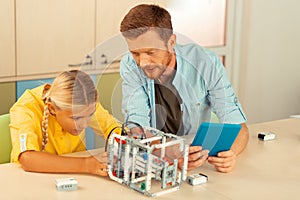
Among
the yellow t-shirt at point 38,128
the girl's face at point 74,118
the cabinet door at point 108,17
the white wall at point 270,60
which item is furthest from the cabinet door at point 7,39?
the white wall at point 270,60

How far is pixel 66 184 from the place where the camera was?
1721 mm

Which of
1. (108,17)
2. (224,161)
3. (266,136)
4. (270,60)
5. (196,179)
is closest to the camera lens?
(196,179)

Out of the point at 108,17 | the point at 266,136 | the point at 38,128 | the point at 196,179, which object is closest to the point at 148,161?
the point at 196,179

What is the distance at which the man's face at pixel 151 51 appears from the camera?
64.6 inches

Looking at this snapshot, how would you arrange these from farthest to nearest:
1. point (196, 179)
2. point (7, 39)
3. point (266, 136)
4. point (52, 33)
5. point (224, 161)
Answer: point (52, 33)
point (7, 39)
point (266, 136)
point (224, 161)
point (196, 179)

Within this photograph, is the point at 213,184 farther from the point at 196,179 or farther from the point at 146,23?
the point at 146,23

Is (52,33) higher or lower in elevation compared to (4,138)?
higher

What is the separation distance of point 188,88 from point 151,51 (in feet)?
1.07

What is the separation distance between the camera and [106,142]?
1.85m

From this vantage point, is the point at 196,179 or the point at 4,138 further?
the point at 4,138

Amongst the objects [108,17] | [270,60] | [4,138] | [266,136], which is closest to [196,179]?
[266,136]

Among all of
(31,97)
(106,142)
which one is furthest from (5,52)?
(106,142)

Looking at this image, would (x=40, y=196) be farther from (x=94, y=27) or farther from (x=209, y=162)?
(x=94, y=27)

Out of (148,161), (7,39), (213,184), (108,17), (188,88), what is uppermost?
(108,17)
